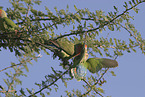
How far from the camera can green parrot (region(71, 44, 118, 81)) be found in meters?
0.82

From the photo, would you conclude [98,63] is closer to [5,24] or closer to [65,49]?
[65,49]

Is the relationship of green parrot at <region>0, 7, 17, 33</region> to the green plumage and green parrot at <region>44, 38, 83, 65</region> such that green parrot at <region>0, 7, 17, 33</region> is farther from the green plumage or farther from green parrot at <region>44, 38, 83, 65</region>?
the green plumage

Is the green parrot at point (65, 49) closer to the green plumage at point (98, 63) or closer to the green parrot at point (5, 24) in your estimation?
the green plumage at point (98, 63)

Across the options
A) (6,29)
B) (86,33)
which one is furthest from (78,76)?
(6,29)

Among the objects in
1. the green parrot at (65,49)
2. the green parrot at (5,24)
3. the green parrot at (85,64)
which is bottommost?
the green parrot at (85,64)

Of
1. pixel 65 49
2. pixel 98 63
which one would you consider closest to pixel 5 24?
pixel 65 49

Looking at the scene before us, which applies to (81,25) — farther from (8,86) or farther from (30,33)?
(8,86)

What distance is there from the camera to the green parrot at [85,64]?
0.82m

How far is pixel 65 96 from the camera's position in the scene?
1.23 meters

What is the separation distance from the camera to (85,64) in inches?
33.9

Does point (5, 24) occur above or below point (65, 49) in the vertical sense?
above

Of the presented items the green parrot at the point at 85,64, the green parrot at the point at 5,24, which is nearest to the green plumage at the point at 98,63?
the green parrot at the point at 85,64

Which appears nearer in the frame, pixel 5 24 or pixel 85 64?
pixel 85 64

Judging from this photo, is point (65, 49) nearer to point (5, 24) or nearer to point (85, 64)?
point (85, 64)
